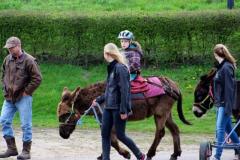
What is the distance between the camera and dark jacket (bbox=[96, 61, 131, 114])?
11484mm

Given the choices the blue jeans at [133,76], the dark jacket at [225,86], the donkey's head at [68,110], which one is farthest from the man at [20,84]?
the dark jacket at [225,86]

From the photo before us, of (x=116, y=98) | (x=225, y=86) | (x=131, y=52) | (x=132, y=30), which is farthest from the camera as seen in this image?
(x=132, y=30)

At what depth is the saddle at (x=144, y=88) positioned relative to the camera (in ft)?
42.5

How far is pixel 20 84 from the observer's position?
1302 cm

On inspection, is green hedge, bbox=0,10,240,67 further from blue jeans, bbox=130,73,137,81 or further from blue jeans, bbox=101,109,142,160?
blue jeans, bbox=101,109,142,160

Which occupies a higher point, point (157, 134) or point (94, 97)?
point (94, 97)

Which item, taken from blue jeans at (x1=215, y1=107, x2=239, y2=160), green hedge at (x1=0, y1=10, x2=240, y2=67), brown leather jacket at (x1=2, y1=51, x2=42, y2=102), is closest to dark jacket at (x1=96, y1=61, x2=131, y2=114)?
blue jeans at (x1=215, y1=107, x2=239, y2=160)

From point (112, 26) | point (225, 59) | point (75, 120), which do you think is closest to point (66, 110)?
point (75, 120)

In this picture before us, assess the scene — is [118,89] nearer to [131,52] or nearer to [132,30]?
[131,52]

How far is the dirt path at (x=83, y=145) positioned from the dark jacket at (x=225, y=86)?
188cm

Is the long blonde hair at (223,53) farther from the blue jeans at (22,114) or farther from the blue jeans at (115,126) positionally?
the blue jeans at (22,114)

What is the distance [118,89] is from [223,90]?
172cm

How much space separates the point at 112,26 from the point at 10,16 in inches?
124

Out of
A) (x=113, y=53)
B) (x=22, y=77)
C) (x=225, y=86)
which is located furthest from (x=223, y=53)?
(x=22, y=77)
